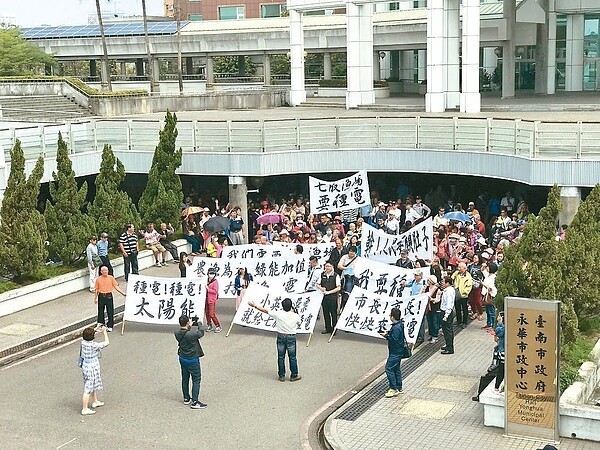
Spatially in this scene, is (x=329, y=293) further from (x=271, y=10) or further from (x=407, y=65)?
(x=271, y=10)

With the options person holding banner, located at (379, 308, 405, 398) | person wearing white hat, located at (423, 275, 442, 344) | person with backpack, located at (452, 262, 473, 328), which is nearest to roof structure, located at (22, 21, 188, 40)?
person with backpack, located at (452, 262, 473, 328)

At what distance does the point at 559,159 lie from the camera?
25.0 m

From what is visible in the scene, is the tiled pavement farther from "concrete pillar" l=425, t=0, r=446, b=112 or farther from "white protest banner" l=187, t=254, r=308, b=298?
"concrete pillar" l=425, t=0, r=446, b=112

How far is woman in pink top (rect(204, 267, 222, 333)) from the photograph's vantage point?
1931 cm

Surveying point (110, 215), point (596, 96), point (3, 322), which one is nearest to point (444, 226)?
point (110, 215)

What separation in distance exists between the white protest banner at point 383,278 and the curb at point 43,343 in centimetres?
536

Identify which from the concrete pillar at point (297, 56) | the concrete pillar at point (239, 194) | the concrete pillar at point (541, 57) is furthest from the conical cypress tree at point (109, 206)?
the concrete pillar at point (541, 57)

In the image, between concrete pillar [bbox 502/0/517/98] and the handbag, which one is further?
concrete pillar [bbox 502/0/517/98]

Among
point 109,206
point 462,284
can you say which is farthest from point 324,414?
point 109,206

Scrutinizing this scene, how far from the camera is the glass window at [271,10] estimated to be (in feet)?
282

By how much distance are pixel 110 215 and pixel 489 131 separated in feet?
34.8

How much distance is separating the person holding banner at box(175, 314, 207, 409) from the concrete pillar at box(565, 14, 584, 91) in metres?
40.0

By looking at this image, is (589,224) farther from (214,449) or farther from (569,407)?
(214,449)

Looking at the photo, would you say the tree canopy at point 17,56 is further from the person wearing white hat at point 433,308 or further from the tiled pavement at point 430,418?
the tiled pavement at point 430,418
